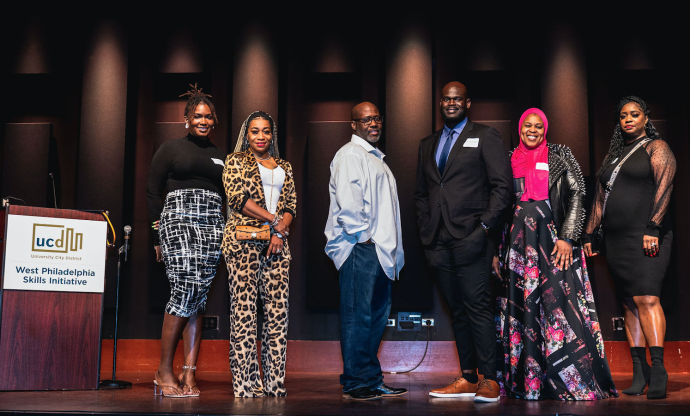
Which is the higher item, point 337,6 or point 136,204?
point 337,6

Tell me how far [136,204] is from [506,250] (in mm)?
3132

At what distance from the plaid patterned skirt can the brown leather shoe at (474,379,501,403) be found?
180cm

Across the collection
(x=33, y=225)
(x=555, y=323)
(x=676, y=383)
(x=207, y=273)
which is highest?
(x=33, y=225)

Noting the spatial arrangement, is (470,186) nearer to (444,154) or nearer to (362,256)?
(444,154)

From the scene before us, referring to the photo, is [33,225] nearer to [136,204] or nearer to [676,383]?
[136,204]

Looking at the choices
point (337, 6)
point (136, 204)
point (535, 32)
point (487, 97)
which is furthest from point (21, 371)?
point (535, 32)

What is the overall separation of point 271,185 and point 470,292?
1368 millimetres

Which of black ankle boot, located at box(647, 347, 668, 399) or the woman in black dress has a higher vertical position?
the woman in black dress

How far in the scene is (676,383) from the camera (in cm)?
422

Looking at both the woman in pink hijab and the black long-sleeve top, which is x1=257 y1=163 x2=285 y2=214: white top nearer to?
the black long-sleeve top

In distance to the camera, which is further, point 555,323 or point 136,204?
point 136,204

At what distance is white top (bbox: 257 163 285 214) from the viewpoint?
372 cm

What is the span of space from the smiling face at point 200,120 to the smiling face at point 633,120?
2.78 meters

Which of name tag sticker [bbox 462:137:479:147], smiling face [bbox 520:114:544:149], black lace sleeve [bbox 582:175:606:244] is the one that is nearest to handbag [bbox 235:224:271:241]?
name tag sticker [bbox 462:137:479:147]
